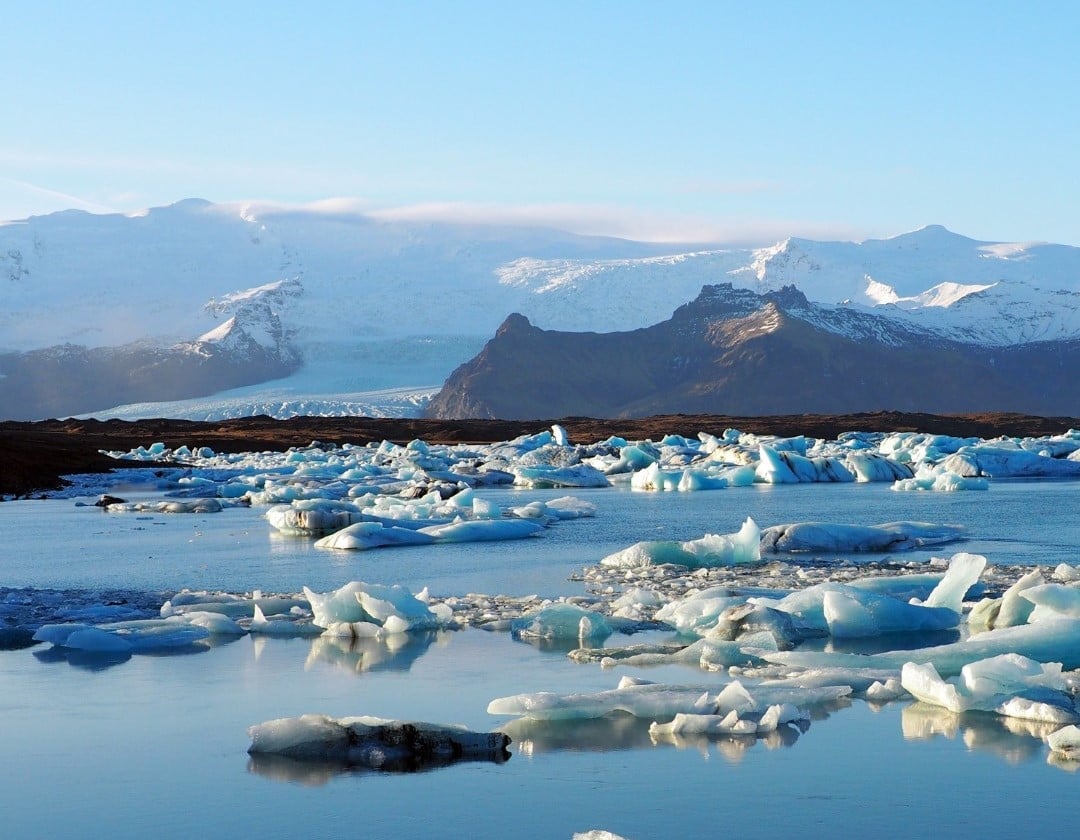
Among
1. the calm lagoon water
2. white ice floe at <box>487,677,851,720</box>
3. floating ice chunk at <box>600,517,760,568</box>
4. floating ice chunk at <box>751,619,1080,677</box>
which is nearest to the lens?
the calm lagoon water

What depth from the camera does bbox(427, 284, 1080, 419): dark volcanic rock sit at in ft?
345

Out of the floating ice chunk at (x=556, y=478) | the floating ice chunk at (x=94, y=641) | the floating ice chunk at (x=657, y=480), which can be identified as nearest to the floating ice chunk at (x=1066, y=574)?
the floating ice chunk at (x=94, y=641)

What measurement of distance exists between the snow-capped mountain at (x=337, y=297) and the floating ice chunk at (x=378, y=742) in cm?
8170

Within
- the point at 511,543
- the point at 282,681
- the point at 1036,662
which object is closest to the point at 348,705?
the point at 282,681

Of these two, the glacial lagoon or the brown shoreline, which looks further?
the brown shoreline

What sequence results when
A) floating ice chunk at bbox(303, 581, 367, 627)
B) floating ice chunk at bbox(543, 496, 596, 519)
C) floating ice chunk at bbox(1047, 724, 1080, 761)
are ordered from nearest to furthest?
floating ice chunk at bbox(1047, 724, 1080, 761) < floating ice chunk at bbox(303, 581, 367, 627) < floating ice chunk at bbox(543, 496, 596, 519)

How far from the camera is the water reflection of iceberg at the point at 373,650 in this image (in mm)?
6939

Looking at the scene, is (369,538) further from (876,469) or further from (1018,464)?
(1018,464)

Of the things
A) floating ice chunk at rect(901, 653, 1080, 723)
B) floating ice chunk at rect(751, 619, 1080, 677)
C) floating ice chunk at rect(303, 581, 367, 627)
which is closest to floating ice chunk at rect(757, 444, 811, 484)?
floating ice chunk at rect(303, 581, 367, 627)

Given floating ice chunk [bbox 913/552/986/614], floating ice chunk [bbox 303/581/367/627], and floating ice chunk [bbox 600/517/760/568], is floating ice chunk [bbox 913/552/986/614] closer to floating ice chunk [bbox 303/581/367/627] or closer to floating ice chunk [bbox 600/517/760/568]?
floating ice chunk [bbox 600/517/760/568]

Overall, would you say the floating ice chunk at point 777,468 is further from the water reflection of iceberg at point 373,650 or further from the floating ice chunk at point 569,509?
the water reflection of iceberg at point 373,650

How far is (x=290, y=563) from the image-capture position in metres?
12.3

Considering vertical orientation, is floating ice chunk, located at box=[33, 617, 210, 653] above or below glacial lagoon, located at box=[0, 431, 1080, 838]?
below

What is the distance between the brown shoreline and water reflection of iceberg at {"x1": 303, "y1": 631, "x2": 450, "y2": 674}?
33202 mm
